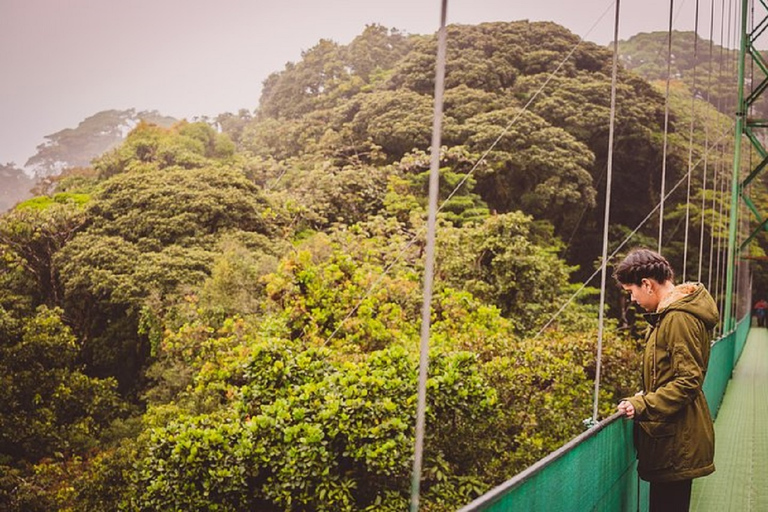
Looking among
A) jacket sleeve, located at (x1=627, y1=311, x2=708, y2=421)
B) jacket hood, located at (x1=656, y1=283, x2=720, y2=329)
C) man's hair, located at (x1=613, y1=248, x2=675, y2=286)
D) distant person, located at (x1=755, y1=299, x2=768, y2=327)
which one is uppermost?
man's hair, located at (x1=613, y1=248, x2=675, y2=286)

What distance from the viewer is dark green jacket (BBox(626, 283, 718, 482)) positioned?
1600mm

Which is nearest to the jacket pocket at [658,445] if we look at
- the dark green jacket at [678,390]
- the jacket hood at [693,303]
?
the dark green jacket at [678,390]

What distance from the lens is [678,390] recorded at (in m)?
1.59

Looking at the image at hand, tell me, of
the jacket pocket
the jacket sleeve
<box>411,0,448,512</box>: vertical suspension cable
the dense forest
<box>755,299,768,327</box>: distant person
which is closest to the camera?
<box>411,0,448,512</box>: vertical suspension cable

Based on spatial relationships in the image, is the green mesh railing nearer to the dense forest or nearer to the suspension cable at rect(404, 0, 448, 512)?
the suspension cable at rect(404, 0, 448, 512)

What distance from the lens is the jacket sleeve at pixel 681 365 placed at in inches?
62.6

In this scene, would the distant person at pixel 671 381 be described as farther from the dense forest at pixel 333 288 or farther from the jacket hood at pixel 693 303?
the dense forest at pixel 333 288

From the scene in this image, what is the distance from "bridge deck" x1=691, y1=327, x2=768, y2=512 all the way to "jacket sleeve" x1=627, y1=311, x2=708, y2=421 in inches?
60.0

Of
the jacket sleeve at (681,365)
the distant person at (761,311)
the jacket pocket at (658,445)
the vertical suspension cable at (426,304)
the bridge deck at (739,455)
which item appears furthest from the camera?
the distant person at (761,311)

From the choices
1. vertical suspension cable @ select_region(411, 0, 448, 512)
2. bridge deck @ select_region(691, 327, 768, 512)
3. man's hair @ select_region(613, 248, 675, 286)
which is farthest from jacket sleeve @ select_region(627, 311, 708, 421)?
bridge deck @ select_region(691, 327, 768, 512)

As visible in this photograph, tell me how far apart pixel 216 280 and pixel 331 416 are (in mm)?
5879

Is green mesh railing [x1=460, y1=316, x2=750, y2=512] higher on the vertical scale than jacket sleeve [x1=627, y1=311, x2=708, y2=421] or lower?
lower

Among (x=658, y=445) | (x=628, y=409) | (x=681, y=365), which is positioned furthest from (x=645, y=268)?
(x=658, y=445)

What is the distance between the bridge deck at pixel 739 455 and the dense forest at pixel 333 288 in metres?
1.14
